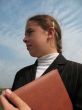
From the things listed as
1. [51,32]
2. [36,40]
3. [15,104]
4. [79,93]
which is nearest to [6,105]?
[15,104]

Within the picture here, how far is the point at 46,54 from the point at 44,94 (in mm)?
1543

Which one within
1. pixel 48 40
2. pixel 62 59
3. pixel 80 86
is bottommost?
pixel 80 86

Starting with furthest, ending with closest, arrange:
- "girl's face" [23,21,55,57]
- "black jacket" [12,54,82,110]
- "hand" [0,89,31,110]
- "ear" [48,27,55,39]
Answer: "ear" [48,27,55,39] → "girl's face" [23,21,55,57] → "black jacket" [12,54,82,110] → "hand" [0,89,31,110]

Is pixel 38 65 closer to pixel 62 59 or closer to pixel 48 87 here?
pixel 62 59

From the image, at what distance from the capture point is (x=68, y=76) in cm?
261

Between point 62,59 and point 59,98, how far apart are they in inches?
50.7

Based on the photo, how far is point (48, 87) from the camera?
55.9 inches

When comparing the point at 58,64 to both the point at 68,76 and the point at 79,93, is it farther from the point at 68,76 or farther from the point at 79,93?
the point at 79,93

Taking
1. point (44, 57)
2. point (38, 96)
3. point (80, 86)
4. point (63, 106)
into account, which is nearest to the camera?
point (38, 96)

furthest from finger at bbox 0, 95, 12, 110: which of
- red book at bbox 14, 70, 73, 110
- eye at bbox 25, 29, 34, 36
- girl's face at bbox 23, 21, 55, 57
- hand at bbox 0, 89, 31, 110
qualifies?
eye at bbox 25, 29, 34, 36

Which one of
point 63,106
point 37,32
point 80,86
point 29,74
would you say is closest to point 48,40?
point 37,32

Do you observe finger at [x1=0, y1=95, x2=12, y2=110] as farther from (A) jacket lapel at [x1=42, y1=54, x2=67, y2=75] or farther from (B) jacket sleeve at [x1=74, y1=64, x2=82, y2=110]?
(A) jacket lapel at [x1=42, y1=54, x2=67, y2=75]

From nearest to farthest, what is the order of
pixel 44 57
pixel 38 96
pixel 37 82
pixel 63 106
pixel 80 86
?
pixel 38 96
pixel 37 82
pixel 63 106
pixel 80 86
pixel 44 57

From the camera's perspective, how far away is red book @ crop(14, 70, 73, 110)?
1366 mm
